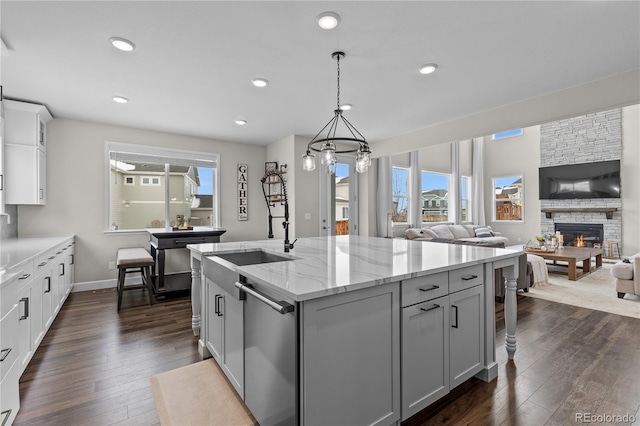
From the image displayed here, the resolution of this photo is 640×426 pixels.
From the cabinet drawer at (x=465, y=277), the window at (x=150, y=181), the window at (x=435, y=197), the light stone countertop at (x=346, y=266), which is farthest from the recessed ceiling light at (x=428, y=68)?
the window at (x=435, y=197)

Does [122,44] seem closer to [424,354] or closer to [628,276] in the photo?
[424,354]

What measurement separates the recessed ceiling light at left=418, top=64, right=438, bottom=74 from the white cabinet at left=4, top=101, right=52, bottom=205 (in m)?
4.43

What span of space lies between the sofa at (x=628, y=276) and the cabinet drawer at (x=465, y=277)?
3.42 meters

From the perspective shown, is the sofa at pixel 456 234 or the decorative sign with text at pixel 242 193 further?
the sofa at pixel 456 234

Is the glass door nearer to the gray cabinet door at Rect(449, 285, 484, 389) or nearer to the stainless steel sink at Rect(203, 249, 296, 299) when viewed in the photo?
the stainless steel sink at Rect(203, 249, 296, 299)

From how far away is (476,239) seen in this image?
6750 mm

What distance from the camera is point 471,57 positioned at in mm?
2676

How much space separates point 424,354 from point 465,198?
28.7 feet

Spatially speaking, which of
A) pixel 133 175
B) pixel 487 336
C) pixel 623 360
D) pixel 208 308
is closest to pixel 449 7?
pixel 487 336

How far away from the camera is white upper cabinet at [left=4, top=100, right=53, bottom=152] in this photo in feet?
11.4

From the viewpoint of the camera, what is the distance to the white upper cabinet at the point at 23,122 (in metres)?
3.48

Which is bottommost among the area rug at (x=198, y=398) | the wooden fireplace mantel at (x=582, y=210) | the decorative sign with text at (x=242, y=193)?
the area rug at (x=198, y=398)

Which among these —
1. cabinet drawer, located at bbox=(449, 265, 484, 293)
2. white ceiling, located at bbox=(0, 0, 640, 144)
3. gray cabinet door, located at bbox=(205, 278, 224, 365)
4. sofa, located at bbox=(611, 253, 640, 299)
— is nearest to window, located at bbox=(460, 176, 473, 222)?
sofa, located at bbox=(611, 253, 640, 299)

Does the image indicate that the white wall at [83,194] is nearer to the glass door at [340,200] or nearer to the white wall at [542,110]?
the glass door at [340,200]
